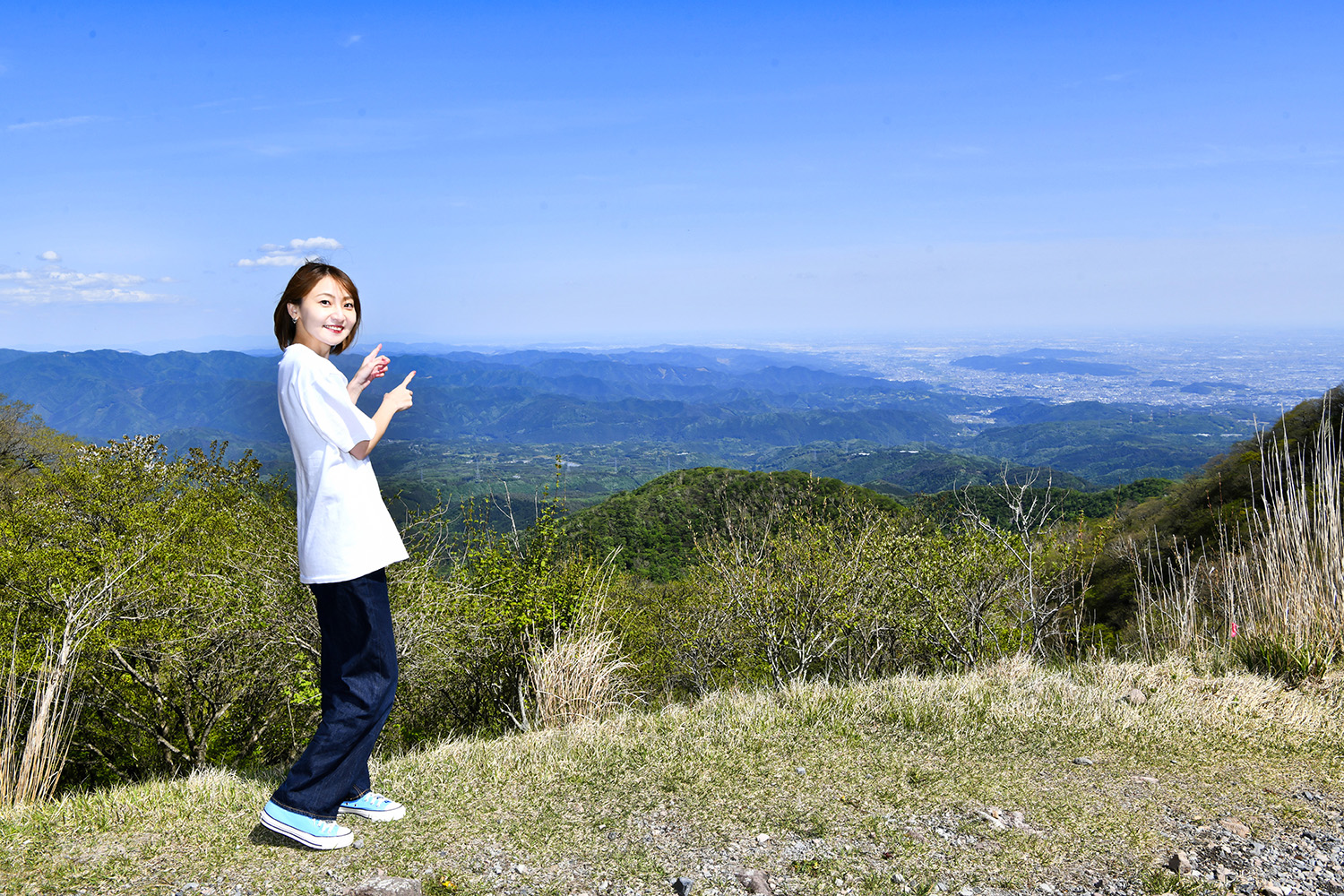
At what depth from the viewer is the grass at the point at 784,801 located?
268cm

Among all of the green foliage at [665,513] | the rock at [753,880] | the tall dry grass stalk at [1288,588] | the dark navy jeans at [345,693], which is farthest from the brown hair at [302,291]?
the green foliage at [665,513]

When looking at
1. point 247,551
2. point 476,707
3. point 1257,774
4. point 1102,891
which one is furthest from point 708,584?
point 1102,891

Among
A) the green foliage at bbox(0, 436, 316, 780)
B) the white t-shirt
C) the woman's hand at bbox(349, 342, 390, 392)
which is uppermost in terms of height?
the woman's hand at bbox(349, 342, 390, 392)

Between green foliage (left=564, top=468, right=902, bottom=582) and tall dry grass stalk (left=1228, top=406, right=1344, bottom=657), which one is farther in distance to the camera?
green foliage (left=564, top=468, right=902, bottom=582)

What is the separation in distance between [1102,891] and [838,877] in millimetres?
919

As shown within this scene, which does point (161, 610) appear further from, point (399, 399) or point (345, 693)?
point (399, 399)

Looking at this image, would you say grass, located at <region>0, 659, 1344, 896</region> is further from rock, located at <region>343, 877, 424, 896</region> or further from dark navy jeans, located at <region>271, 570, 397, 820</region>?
dark navy jeans, located at <region>271, 570, 397, 820</region>

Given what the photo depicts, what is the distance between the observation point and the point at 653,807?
3.24 metres

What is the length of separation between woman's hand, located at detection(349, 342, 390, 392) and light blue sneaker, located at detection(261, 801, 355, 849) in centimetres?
168

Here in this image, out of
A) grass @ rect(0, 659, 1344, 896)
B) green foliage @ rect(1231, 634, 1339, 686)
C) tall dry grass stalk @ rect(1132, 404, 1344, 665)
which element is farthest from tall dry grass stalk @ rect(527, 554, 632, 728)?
green foliage @ rect(1231, 634, 1339, 686)

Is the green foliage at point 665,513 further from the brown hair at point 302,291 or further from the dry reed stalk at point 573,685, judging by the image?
the brown hair at point 302,291

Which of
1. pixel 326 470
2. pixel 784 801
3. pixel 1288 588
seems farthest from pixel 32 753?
pixel 1288 588

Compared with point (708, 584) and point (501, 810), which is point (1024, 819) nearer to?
point (501, 810)

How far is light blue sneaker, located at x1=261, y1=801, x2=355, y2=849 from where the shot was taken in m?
2.79
